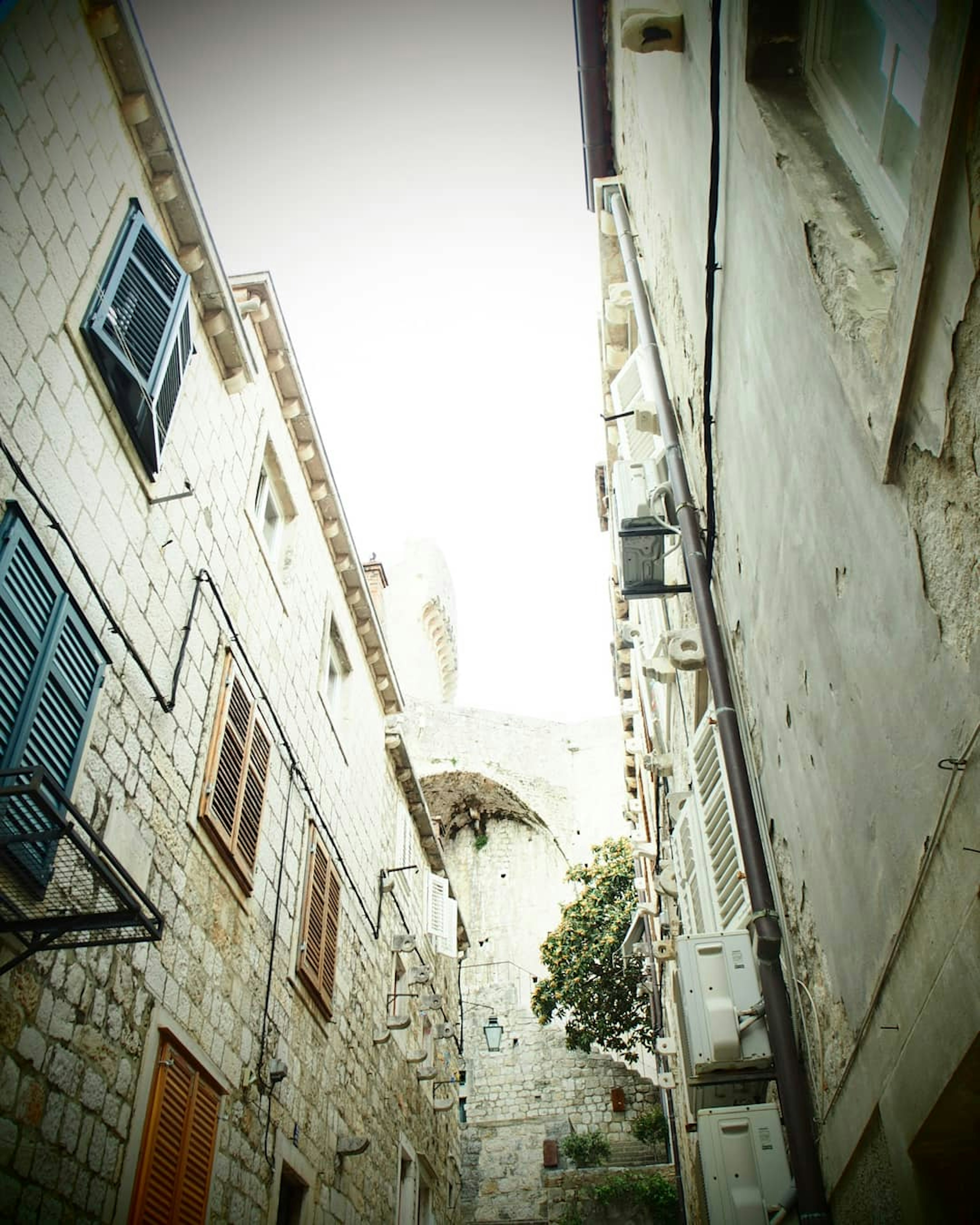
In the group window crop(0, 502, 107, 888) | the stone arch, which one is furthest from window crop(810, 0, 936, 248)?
the stone arch

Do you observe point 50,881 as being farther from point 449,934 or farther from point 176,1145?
point 449,934

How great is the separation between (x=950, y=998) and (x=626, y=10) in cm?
695

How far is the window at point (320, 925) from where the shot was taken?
9.58m

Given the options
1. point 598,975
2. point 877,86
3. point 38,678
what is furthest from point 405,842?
point 877,86

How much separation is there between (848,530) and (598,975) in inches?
925

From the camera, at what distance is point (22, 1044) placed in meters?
4.89

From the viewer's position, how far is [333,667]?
12883mm

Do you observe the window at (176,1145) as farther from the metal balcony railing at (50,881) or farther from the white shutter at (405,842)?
the white shutter at (405,842)

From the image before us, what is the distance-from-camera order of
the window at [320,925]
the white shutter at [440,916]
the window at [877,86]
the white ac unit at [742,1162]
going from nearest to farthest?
the window at [877,86] → the white ac unit at [742,1162] → the window at [320,925] → the white shutter at [440,916]

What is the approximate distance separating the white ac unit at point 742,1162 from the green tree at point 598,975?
60.1ft

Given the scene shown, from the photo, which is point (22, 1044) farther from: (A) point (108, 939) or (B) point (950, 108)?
(B) point (950, 108)

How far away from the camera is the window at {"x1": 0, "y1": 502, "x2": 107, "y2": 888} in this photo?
479cm

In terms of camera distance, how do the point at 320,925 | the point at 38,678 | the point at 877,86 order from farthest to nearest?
1. the point at 320,925
2. the point at 38,678
3. the point at 877,86

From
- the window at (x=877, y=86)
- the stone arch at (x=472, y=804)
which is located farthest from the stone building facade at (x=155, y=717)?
the stone arch at (x=472, y=804)
